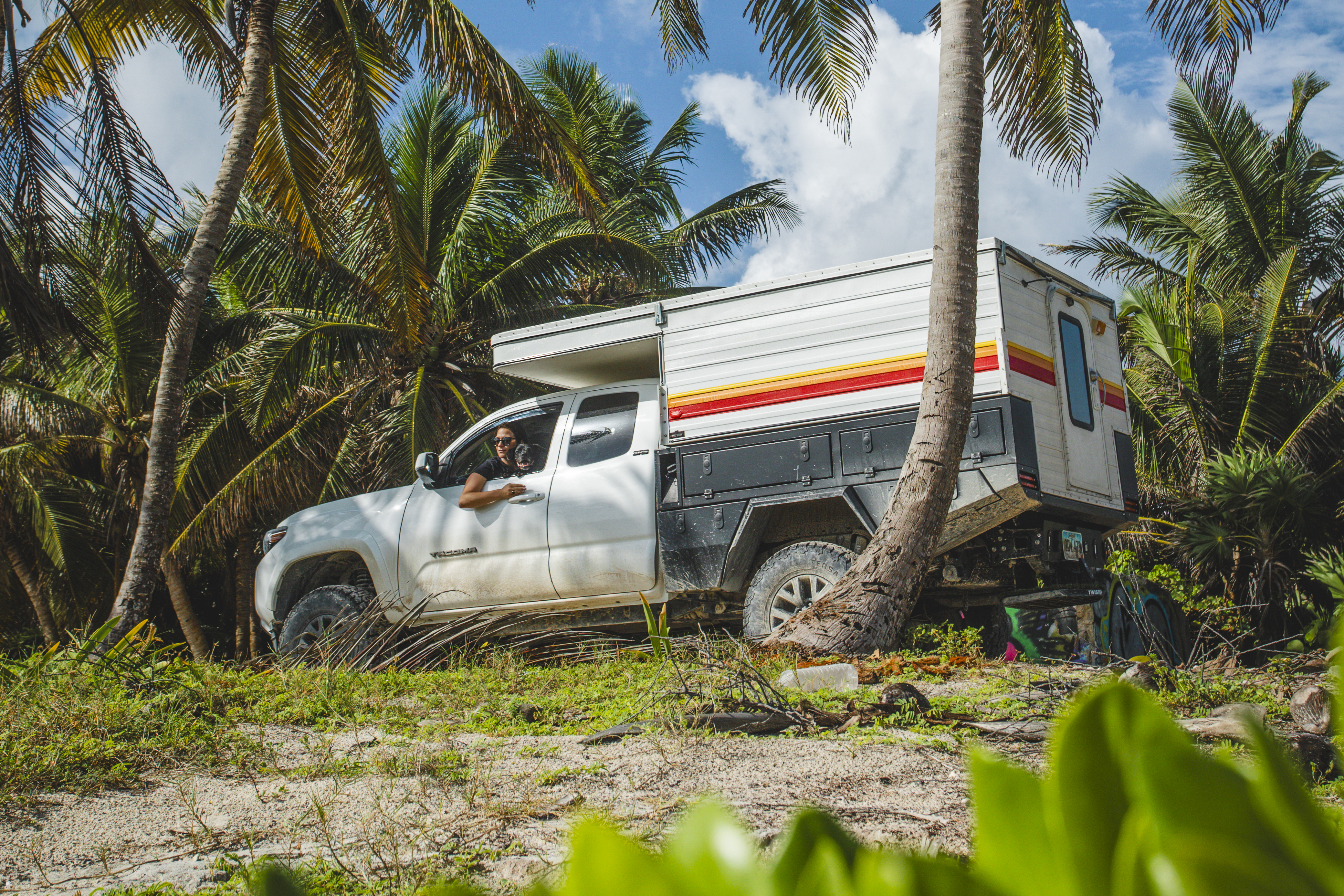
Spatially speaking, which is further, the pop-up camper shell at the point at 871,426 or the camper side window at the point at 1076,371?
the camper side window at the point at 1076,371

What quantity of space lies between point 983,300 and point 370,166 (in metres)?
6.18

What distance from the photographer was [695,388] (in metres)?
7.33

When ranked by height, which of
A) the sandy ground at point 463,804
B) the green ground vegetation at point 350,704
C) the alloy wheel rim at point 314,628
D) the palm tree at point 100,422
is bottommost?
the sandy ground at point 463,804

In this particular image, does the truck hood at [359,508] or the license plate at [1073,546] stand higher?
the truck hood at [359,508]

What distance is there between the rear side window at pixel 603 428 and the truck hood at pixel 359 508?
158 centimetres

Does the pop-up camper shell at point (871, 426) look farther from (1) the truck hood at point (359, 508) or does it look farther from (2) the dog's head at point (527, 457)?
(1) the truck hood at point (359, 508)

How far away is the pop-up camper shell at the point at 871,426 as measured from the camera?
21.7 feet

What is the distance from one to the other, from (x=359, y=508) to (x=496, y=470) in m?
1.34

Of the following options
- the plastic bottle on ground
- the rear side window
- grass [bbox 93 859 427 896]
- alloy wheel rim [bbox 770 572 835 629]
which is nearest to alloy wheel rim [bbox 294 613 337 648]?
the rear side window

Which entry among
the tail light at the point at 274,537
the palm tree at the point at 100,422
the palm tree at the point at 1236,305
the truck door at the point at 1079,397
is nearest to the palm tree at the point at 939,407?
the truck door at the point at 1079,397

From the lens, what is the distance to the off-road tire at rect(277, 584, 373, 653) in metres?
7.85

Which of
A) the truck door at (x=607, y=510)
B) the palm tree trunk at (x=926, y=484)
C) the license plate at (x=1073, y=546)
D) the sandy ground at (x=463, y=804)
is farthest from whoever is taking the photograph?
the truck door at (x=607, y=510)

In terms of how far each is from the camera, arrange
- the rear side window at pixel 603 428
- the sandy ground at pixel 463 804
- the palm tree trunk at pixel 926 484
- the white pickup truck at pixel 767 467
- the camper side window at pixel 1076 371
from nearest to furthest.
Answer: the sandy ground at pixel 463 804 → the palm tree trunk at pixel 926 484 → the white pickup truck at pixel 767 467 → the camper side window at pixel 1076 371 → the rear side window at pixel 603 428

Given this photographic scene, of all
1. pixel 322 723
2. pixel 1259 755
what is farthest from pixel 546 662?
pixel 1259 755
